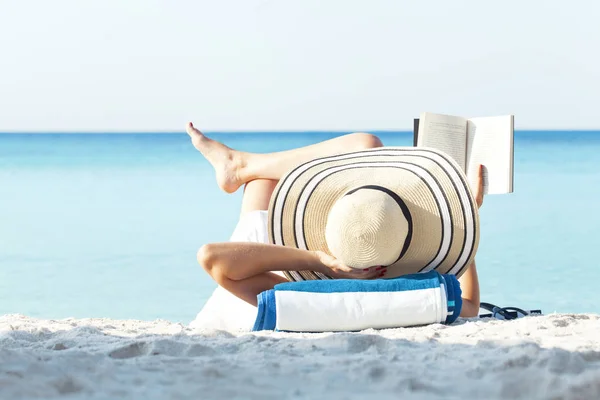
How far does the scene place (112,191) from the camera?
12500 mm

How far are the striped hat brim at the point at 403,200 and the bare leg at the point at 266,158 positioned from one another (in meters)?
0.26

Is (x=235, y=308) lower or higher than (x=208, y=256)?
lower

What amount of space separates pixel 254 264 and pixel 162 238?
533cm

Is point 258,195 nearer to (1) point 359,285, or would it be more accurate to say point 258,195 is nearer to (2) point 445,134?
(2) point 445,134

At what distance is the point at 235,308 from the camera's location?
10.2 feet

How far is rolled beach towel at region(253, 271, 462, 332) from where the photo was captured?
268cm

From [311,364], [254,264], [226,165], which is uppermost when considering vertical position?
[226,165]

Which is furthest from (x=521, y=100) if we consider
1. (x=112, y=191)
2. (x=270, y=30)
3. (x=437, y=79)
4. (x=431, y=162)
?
(x=431, y=162)

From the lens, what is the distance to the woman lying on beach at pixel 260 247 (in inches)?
111

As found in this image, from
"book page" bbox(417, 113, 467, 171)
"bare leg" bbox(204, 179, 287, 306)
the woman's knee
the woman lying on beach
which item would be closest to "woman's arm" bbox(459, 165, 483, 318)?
the woman lying on beach

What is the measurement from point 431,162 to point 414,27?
63.9 ft

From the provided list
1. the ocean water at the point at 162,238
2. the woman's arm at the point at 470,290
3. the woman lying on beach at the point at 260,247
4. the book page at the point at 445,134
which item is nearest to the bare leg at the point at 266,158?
the woman lying on beach at the point at 260,247

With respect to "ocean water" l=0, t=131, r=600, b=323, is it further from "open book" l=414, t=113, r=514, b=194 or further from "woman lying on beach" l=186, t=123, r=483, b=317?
"open book" l=414, t=113, r=514, b=194

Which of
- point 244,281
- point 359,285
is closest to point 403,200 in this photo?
point 359,285
